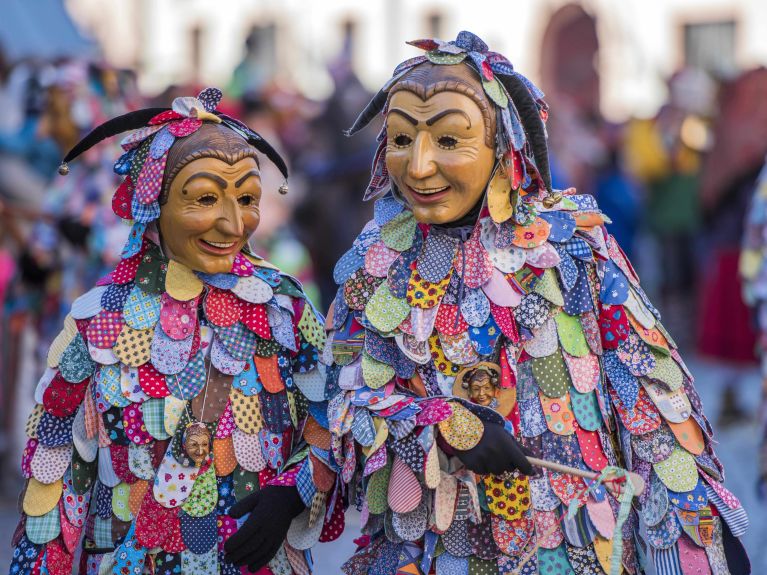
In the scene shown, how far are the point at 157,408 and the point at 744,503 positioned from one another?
382 centimetres

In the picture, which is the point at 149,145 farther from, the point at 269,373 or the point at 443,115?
the point at 443,115

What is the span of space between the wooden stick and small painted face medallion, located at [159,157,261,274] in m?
1.07

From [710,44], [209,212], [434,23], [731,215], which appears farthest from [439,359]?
[434,23]

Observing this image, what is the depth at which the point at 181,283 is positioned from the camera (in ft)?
11.5

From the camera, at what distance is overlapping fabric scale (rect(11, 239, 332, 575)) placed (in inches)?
133

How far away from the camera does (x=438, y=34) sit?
21125mm

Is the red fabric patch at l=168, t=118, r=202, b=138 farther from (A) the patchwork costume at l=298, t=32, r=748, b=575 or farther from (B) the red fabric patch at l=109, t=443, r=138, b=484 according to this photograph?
(B) the red fabric patch at l=109, t=443, r=138, b=484

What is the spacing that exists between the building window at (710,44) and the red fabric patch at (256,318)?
57.7ft

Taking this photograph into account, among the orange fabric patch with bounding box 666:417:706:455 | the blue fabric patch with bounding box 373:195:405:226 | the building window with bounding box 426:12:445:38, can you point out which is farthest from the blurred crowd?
the building window with bounding box 426:12:445:38

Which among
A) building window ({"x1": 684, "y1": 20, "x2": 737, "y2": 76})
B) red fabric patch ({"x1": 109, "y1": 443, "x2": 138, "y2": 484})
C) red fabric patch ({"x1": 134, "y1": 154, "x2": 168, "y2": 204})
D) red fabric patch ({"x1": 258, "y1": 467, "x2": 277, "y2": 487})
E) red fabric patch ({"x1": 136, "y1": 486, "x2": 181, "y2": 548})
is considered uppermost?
red fabric patch ({"x1": 134, "y1": 154, "x2": 168, "y2": 204})

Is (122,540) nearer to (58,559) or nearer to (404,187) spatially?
(58,559)

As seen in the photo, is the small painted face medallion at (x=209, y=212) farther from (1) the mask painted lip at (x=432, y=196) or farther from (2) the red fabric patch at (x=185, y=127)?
(1) the mask painted lip at (x=432, y=196)

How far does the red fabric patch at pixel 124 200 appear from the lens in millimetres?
3564

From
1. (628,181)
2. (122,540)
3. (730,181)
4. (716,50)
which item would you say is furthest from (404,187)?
(716,50)
